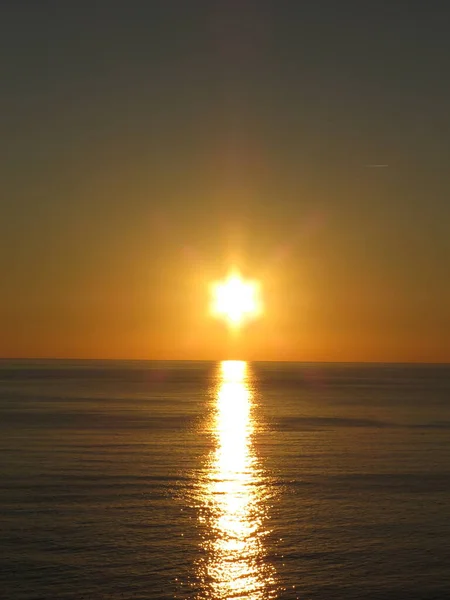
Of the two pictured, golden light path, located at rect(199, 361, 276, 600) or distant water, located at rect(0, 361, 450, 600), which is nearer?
golden light path, located at rect(199, 361, 276, 600)

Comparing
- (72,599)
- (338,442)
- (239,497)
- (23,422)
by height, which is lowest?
(72,599)

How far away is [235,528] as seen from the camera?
1519 inches

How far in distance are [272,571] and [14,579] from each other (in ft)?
32.2

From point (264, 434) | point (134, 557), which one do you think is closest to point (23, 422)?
point (264, 434)

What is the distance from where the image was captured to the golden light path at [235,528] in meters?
29.7

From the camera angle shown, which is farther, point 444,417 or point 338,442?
point 444,417

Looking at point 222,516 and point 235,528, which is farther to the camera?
point 222,516

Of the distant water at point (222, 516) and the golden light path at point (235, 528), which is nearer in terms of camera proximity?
the golden light path at point (235, 528)

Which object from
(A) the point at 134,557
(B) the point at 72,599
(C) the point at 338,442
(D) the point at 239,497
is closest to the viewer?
(B) the point at 72,599

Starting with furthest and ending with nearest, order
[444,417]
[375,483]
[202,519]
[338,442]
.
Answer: [444,417]
[338,442]
[375,483]
[202,519]

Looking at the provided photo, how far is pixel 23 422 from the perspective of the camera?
3681 inches

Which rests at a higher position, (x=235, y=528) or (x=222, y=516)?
(x=222, y=516)

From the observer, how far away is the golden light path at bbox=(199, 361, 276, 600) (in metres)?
29.7

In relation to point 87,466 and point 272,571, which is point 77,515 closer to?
point 272,571
